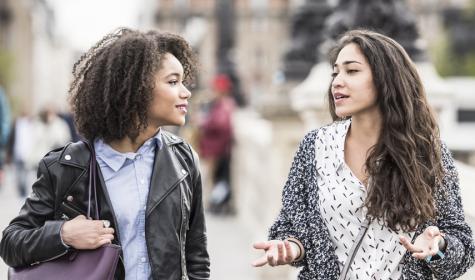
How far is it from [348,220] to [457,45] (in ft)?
85.8

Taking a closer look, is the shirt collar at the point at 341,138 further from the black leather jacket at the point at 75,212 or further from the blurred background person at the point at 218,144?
the blurred background person at the point at 218,144

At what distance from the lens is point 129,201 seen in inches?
126

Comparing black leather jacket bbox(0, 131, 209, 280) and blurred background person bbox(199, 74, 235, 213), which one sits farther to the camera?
blurred background person bbox(199, 74, 235, 213)

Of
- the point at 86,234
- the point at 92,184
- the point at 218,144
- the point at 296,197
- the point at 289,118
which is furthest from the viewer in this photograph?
the point at 218,144

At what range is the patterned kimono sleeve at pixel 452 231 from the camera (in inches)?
124

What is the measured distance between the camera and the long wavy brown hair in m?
3.14

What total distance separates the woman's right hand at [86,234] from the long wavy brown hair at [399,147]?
825 millimetres

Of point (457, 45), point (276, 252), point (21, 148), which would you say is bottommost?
point (21, 148)

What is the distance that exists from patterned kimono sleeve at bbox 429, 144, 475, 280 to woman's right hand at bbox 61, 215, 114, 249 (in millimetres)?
1022

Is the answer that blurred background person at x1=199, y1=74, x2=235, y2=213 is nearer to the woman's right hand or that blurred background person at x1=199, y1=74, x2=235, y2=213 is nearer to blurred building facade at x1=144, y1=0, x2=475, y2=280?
blurred building facade at x1=144, y1=0, x2=475, y2=280

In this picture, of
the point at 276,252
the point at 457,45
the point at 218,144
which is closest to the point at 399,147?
the point at 276,252

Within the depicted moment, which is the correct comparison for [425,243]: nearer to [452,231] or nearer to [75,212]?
[452,231]

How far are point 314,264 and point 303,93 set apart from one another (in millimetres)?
4410

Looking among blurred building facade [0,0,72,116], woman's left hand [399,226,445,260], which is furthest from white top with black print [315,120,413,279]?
blurred building facade [0,0,72,116]
